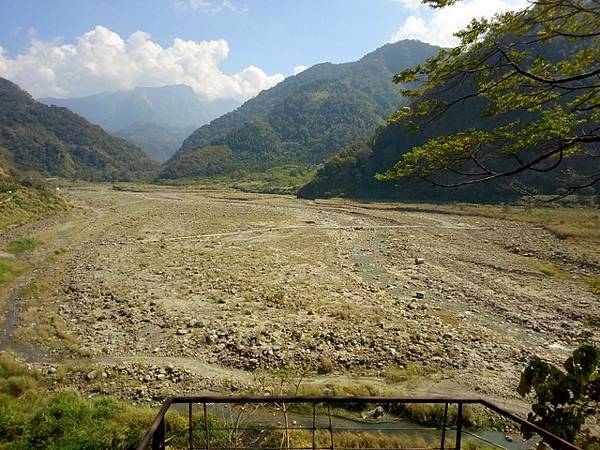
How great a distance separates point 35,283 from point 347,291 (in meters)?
16.6

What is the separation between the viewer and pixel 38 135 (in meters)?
167

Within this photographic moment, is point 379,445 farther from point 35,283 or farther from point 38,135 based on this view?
point 38,135

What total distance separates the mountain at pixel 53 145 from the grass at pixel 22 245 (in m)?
124

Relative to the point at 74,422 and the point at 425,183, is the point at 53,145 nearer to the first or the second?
the point at 425,183

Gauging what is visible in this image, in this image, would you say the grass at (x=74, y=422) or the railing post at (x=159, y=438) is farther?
the grass at (x=74, y=422)

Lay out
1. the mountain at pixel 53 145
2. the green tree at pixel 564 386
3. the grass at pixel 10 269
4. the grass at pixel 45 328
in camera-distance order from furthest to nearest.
A: the mountain at pixel 53 145
the grass at pixel 10 269
the grass at pixel 45 328
the green tree at pixel 564 386

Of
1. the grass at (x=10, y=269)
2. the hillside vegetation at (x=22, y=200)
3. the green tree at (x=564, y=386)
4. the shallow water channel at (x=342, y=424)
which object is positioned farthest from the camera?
the hillside vegetation at (x=22, y=200)

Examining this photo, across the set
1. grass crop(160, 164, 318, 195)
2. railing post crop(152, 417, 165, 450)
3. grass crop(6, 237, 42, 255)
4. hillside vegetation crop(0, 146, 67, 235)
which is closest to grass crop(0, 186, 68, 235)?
hillside vegetation crop(0, 146, 67, 235)

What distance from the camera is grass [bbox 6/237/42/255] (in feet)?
97.1

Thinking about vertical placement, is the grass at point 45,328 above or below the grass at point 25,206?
below

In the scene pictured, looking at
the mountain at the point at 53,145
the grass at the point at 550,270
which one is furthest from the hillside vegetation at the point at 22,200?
the mountain at the point at 53,145

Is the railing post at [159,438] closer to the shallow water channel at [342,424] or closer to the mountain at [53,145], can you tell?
the shallow water channel at [342,424]

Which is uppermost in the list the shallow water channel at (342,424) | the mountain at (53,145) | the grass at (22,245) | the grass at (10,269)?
the mountain at (53,145)

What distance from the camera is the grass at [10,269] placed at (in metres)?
23.1
